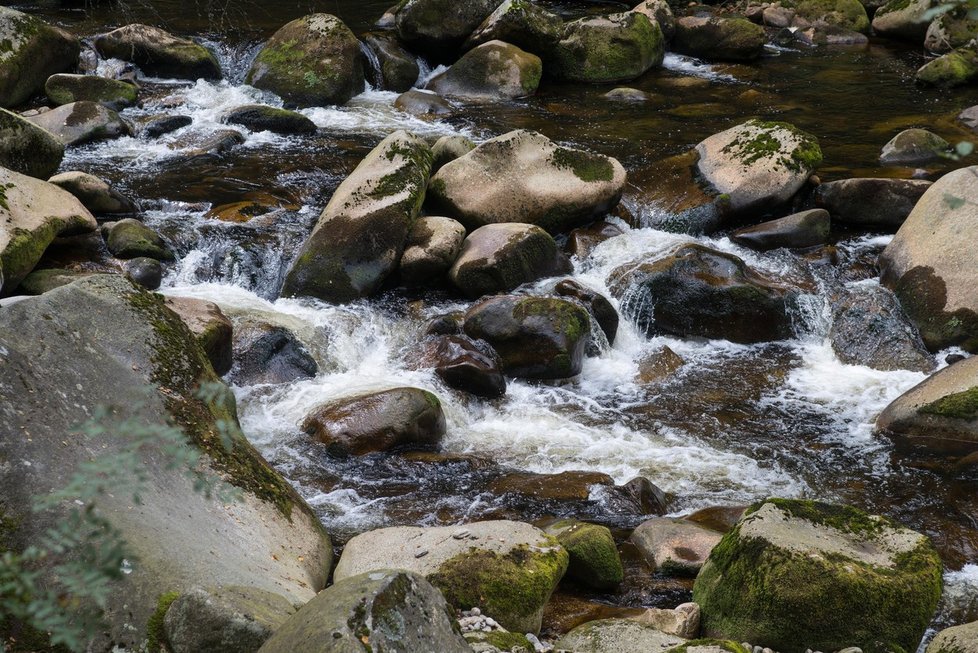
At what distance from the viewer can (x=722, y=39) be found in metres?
16.4

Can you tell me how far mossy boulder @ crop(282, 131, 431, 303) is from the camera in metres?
8.64

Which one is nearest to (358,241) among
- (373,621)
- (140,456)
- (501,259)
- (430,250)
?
(430,250)

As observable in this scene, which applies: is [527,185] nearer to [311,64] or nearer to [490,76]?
[490,76]

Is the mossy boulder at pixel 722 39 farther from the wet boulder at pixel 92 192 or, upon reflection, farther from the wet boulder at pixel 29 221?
the wet boulder at pixel 29 221

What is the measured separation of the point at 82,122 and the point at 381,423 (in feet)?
23.2

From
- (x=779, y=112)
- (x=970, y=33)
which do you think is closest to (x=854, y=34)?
(x=970, y=33)

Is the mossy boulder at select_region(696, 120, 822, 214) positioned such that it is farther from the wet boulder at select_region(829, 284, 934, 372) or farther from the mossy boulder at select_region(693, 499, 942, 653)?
the mossy boulder at select_region(693, 499, 942, 653)

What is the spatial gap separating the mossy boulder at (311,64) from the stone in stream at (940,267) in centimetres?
815

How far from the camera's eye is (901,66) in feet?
52.9

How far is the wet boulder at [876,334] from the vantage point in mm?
8164

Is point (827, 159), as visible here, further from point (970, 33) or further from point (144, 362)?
point (144, 362)

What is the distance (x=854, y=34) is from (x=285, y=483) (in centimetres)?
1633

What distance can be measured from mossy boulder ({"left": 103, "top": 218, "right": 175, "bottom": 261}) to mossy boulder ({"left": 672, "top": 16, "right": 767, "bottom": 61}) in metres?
11.0

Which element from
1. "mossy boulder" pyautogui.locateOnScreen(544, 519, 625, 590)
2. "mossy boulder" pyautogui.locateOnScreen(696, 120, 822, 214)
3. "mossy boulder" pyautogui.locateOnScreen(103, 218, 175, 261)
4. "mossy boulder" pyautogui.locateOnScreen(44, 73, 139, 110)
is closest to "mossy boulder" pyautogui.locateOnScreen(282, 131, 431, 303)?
"mossy boulder" pyautogui.locateOnScreen(103, 218, 175, 261)
